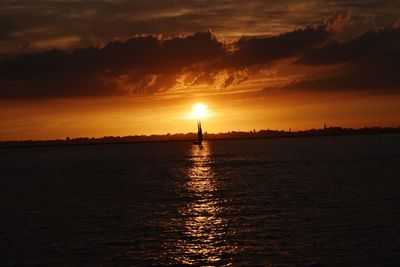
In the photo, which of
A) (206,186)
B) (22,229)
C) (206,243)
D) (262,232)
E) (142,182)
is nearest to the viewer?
(206,243)

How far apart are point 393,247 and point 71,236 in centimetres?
2557

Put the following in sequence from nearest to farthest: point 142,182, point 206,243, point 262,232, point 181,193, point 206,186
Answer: point 206,243 < point 262,232 < point 181,193 < point 206,186 < point 142,182

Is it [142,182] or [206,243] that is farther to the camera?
[142,182]

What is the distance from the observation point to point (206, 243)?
155 ft

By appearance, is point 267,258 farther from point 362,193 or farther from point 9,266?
point 362,193

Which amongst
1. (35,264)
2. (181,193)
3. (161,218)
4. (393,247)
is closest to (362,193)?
(181,193)

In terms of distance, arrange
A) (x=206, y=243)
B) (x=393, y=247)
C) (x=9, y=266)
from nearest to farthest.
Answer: (x=9, y=266) < (x=393, y=247) < (x=206, y=243)

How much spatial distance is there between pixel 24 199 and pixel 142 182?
31002mm

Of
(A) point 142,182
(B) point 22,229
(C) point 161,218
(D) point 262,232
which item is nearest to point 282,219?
(D) point 262,232

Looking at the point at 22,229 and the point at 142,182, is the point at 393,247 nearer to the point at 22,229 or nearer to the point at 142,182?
the point at 22,229

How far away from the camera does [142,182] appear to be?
4486 inches

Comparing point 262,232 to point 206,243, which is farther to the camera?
point 262,232

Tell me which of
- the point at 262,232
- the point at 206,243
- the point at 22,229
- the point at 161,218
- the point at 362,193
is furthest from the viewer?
the point at 362,193

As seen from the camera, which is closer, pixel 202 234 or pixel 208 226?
pixel 202 234
